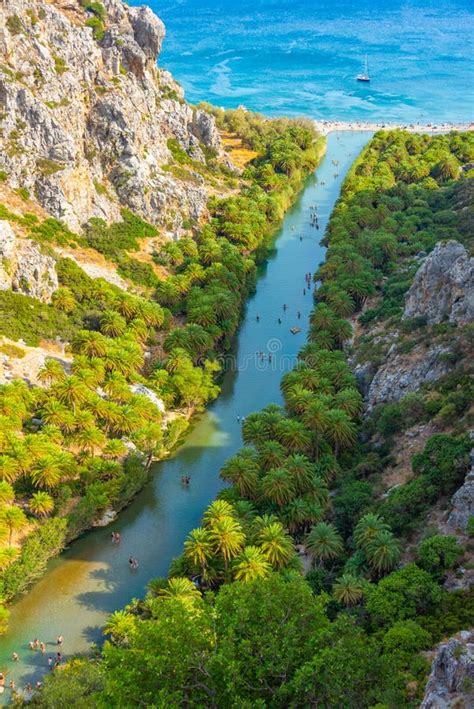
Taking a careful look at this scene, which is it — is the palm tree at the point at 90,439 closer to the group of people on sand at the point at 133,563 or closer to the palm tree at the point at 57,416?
the palm tree at the point at 57,416

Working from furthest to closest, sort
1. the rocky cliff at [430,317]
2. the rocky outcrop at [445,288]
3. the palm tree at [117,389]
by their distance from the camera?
the rocky outcrop at [445,288]
the palm tree at [117,389]
the rocky cliff at [430,317]

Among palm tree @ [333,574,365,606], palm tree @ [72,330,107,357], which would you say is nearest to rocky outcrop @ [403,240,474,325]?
palm tree @ [333,574,365,606]

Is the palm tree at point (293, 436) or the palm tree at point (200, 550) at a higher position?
the palm tree at point (293, 436)

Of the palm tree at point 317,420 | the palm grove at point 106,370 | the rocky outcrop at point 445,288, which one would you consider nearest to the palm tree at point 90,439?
the palm grove at point 106,370

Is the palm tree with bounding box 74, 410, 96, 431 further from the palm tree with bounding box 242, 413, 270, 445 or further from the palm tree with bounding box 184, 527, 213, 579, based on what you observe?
the palm tree with bounding box 184, 527, 213, 579

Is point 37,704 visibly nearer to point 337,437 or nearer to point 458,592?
point 458,592

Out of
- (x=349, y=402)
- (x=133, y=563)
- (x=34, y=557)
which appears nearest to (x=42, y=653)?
(x=34, y=557)

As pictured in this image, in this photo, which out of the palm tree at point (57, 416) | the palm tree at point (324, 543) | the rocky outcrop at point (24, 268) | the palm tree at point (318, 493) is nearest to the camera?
the palm tree at point (324, 543)
